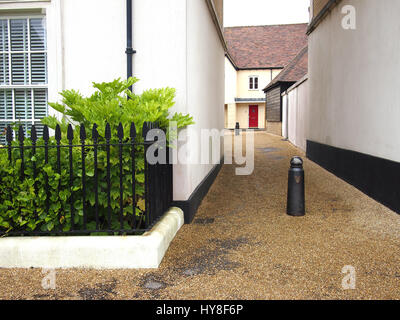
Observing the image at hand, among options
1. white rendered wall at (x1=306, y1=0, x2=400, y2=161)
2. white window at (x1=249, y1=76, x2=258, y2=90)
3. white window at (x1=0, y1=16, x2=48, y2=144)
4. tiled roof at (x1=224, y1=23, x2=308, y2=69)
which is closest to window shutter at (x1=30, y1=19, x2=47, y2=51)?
white window at (x1=0, y1=16, x2=48, y2=144)

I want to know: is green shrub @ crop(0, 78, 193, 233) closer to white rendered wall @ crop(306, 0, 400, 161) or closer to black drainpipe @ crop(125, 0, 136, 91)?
black drainpipe @ crop(125, 0, 136, 91)

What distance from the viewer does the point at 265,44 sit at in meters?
46.1

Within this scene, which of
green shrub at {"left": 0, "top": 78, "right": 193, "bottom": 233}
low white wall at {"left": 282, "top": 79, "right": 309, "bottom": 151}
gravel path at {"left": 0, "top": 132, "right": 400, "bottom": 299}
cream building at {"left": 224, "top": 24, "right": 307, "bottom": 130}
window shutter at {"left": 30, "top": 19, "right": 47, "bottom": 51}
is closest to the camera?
gravel path at {"left": 0, "top": 132, "right": 400, "bottom": 299}

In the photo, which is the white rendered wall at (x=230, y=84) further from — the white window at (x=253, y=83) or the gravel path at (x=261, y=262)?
the gravel path at (x=261, y=262)

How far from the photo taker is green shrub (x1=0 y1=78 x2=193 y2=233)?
168 inches

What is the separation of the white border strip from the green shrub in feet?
0.86

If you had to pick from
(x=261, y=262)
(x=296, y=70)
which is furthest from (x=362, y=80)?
(x=296, y=70)

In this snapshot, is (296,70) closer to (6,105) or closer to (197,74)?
(197,74)

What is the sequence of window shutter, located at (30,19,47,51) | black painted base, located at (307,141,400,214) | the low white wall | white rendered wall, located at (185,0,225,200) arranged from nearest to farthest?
window shutter, located at (30,19,47,51) → white rendered wall, located at (185,0,225,200) → black painted base, located at (307,141,400,214) → the low white wall

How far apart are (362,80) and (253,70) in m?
36.8

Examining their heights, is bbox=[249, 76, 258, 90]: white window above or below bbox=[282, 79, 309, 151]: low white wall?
above

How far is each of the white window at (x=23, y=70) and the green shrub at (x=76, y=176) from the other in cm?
112

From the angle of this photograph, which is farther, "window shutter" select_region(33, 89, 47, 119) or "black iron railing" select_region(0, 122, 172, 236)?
"window shutter" select_region(33, 89, 47, 119)
